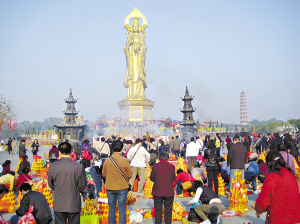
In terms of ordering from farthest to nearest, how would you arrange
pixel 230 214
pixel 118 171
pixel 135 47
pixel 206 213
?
1. pixel 135 47
2. pixel 230 214
3. pixel 206 213
4. pixel 118 171

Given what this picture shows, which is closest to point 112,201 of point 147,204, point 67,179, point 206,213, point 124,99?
point 67,179

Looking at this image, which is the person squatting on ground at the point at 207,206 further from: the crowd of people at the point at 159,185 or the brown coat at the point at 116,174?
the brown coat at the point at 116,174

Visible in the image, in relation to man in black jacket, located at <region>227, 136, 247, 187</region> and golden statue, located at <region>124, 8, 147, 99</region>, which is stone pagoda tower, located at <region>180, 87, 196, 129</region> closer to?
golden statue, located at <region>124, 8, 147, 99</region>

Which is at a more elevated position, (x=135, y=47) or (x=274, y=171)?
(x=135, y=47)

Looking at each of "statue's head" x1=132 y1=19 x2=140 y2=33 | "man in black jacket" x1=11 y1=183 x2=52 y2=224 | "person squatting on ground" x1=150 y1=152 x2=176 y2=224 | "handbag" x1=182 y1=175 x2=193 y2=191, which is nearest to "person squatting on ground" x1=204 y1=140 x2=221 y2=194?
"handbag" x1=182 y1=175 x2=193 y2=191

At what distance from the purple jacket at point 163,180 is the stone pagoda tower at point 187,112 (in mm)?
22004

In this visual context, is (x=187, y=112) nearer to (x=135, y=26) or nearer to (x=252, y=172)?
(x=135, y=26)

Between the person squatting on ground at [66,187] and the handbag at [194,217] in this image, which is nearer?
the person squatting on ground at [66,187]

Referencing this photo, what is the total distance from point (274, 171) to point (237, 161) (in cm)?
398

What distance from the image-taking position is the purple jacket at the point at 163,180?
5271 mm

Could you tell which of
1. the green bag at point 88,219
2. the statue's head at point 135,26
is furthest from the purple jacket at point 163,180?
the statue's head at point 135,26

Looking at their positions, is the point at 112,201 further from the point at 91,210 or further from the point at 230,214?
the point at 230,214

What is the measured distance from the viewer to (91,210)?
527cm

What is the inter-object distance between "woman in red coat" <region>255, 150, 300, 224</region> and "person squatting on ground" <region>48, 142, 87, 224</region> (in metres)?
2.27
